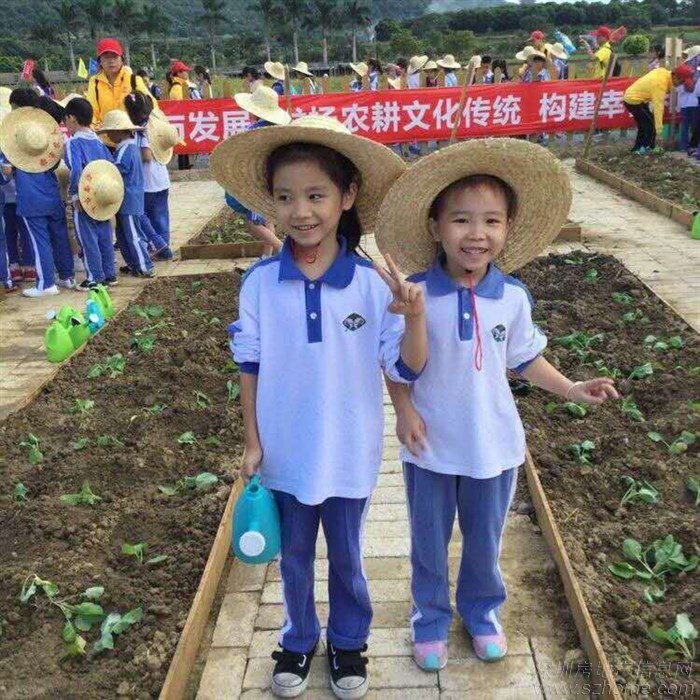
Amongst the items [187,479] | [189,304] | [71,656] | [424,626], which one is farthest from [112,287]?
[424,626]

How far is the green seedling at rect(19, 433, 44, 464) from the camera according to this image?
4.16 m

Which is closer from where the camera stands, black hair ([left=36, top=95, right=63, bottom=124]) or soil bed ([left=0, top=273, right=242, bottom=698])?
soil bed ([left=0, top=273, right=242, bottom=698])

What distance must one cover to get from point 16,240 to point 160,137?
190cm

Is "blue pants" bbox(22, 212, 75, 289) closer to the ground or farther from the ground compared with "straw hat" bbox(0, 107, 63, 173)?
closer to the ground

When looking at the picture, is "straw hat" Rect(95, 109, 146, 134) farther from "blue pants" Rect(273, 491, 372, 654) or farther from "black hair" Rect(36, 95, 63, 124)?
"blue pants" Rect(273, 491, 372, 654)

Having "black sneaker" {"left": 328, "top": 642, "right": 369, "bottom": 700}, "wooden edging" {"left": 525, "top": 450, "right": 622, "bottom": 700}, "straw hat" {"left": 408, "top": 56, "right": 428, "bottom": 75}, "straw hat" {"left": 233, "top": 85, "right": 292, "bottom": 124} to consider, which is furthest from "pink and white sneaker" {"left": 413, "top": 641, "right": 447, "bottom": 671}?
"straw hat" {"left": 408, "top": 56, "right": 428, "bottom": 75}

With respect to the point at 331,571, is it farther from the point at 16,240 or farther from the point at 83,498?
the point at 16,240

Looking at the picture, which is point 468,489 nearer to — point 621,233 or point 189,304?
point 189,304

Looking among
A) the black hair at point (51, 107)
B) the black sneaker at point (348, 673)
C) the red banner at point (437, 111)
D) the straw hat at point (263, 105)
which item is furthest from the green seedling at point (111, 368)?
the red banner at point (437, 111)

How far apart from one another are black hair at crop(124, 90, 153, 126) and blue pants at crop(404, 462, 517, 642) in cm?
652

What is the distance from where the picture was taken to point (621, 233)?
28.9 ft

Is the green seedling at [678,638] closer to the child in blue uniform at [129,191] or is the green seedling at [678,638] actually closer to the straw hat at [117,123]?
the child in blue uniform at [129,191]

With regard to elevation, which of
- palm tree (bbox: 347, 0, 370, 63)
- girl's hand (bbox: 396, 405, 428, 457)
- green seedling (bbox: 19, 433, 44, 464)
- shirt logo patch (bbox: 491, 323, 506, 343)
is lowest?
green seedling (bbox: 19, 433, 44, 464)

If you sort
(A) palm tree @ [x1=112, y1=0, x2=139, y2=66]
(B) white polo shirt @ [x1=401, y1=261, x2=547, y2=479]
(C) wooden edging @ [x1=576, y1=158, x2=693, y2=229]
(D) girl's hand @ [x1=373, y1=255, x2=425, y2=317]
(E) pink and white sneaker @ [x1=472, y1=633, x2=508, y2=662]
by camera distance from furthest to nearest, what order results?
(A) palm tree @ [x1=112, y1=0, x2=139, y2=66], (C) wooden edging @ [x1=576, y1=158, x2=693, y2=229], (E) pink and white sneaker @ [x1=472, y1=633, x2=508, y2=662], (B) white polo shirt @ [x1=401, y1=261, x2=547, y2=479], (D) girl's hand @ [x1=373, y1=255, x2=425, y2=317]
